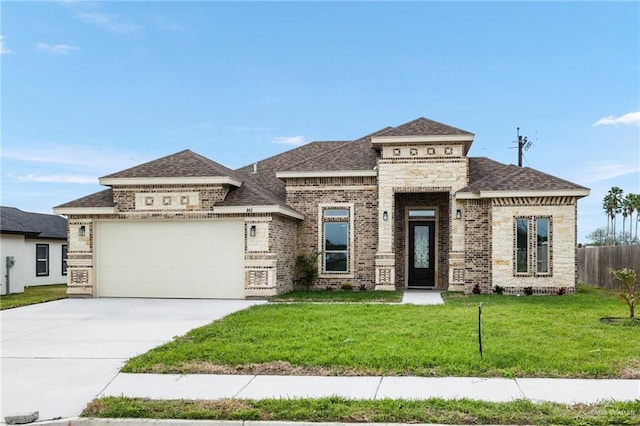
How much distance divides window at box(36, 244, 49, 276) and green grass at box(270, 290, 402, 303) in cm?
1362

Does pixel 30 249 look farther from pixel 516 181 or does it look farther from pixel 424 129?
pixel 516 181

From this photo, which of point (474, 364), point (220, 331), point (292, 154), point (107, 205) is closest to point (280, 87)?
point (292, 154)

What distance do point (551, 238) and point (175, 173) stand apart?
1185 centimetres

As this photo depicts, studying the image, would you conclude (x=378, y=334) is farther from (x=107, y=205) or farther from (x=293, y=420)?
(x=107, y=205)

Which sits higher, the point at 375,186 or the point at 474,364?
the point at 375,186

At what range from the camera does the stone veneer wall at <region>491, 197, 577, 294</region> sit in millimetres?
18609

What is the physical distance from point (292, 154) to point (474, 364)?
60.3 ft

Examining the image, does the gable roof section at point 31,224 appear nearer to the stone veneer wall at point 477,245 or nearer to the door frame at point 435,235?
the door frame at point 435,235

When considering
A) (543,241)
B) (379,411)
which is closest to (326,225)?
(543,241)

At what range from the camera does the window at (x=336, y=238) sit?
21266mm

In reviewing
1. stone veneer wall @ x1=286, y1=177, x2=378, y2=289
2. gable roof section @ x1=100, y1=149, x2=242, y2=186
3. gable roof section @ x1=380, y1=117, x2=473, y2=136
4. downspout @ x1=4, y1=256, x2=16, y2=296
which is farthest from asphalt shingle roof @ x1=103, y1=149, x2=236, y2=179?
downspout @ x1=4, y1=256, x2=16, y2=296

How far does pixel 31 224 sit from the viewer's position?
26.4 meters

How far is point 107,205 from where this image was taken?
19047mm

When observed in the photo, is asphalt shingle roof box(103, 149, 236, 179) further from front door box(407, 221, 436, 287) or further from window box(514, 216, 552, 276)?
window box(514, 216, 552, 276)
